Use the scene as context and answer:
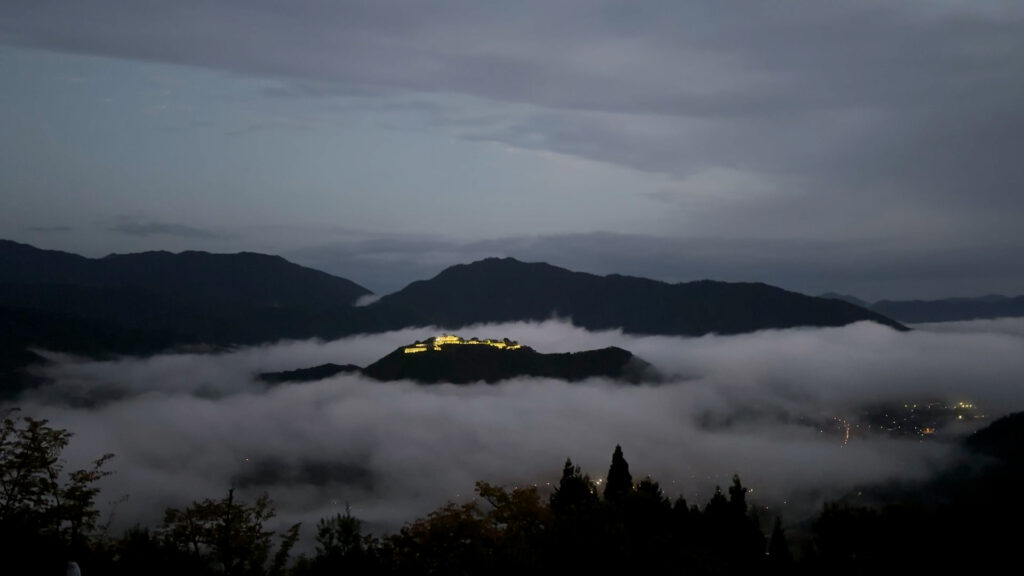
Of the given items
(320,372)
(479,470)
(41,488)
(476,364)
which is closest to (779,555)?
(41,488)

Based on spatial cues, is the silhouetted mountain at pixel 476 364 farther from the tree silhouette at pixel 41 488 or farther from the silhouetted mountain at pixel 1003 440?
the tree silhouette at pixel 41 488

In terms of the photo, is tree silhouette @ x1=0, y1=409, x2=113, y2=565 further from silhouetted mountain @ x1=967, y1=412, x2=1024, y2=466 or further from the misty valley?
silhouetted mountain @ x1=967, y1=412, x2=1024, y2=466

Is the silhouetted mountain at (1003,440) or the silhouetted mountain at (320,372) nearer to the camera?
the silhouetted mountain at (1003,440)

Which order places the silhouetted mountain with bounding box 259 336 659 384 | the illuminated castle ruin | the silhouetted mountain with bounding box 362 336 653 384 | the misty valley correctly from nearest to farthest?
→ the misty valley → the silhouetted mountain with bounding box 362 336 653 384 → the silhouetted mountain with bounding box 259 336 659 384 → the illuminated castle ruin


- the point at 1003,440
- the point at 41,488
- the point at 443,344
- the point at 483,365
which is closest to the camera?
the point at 41,488

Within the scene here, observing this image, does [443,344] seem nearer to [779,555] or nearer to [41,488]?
[779,555]

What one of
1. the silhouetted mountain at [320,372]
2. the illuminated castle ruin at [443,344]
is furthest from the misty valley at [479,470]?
the illuminated castle ruin at [443,344]

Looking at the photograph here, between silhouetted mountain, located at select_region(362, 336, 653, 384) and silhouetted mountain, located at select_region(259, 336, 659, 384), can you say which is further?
silhouetted mountain, located at select_region(259, 336, 659, 384)

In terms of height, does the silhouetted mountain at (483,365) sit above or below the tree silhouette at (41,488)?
below

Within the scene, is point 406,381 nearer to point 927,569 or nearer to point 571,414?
point 571,414

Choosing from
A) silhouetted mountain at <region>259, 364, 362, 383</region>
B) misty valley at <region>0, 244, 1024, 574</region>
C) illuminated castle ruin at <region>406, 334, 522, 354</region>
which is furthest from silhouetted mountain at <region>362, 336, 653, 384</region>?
silhouetted mountain at <region>259, 364, 362, 383</region>

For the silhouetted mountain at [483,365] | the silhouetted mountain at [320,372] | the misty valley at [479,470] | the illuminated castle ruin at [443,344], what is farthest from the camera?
the silhouetted mountain at [320,372]

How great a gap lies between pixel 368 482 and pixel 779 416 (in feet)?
351

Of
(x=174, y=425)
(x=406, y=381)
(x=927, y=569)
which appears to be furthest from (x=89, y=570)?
(x=174, y=425)
